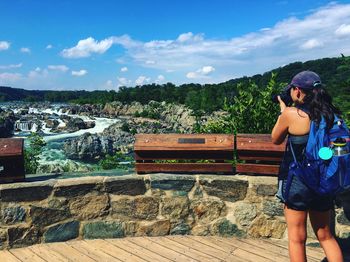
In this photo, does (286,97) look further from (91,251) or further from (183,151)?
(91,251)

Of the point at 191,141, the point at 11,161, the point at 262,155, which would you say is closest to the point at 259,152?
the point at 262,155

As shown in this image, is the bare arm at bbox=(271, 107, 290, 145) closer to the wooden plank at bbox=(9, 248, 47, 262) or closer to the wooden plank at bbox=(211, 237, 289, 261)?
the wooden plank at bbox=(211, 237, 289, 261)

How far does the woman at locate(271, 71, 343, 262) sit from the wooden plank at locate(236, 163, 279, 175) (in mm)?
1335

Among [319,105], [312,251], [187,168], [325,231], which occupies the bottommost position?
[312,251]

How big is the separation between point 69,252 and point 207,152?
1779 millimetres

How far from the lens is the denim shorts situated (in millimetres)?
2766

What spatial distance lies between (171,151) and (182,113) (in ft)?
270

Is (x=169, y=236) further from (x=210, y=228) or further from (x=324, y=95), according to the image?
(x=324, y=95)

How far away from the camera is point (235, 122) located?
6477mm

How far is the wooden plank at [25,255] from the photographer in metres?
3.81

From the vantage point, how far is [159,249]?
4086mm

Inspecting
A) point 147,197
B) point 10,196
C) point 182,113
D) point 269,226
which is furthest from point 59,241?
point 182,113

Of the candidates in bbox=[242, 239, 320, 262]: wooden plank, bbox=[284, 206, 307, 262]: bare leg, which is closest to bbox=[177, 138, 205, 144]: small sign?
bbox=[242, 239, 320, 262]: wooden plank

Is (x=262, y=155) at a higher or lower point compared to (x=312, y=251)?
higher
